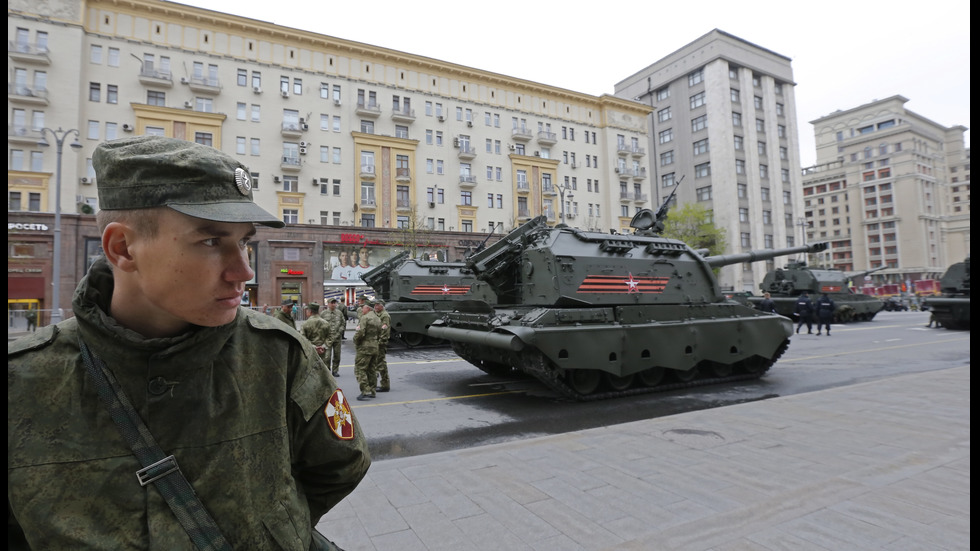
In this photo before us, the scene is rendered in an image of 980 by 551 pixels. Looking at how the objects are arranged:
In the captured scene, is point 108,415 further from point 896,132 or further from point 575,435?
point 896,132

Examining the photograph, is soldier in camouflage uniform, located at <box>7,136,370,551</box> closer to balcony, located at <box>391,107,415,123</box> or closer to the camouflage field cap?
the camouflage field cap

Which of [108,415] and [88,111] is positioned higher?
[88,111]

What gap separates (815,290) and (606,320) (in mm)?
21152

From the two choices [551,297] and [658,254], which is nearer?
[551,297]

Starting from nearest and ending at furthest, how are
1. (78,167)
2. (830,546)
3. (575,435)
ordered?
(830,546)
(575,435)
(78,167)

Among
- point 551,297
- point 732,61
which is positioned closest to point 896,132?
point 732,61

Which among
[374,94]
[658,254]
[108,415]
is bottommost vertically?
[108,415]

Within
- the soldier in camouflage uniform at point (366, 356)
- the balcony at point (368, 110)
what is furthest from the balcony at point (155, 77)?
the soldier in camouflage uniform at point (366, 356)

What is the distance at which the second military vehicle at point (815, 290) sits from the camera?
81.7ft

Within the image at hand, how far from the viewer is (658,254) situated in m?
10.2

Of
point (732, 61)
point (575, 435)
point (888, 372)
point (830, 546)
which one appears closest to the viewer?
point (830, 546)

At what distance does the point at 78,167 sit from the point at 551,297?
32.1 meters

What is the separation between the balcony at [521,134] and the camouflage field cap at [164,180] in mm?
42061

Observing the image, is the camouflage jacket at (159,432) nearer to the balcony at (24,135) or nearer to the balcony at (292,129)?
the balcony at (292,129)
